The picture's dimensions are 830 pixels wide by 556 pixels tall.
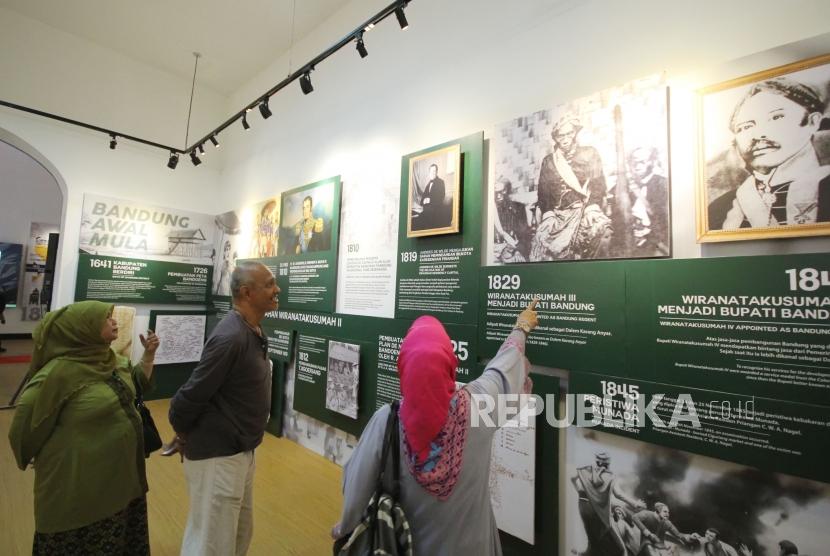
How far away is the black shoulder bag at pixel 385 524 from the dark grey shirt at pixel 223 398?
0.92 metres

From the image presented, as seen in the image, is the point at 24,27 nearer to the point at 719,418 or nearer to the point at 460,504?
the point at 460,504

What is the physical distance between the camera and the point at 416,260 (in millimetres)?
2945

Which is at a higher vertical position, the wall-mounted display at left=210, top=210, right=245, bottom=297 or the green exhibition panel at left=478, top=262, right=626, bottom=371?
the wall-mounted display at left=210, top=210, right=245, bottom=297

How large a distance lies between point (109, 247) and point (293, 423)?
3497mm

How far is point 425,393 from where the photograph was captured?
3.36 ft

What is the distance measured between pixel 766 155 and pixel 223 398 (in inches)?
102

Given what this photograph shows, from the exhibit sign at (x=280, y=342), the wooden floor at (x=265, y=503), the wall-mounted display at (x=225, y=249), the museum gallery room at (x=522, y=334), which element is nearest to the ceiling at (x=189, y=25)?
the museum gallery room at (x=522, y=334)

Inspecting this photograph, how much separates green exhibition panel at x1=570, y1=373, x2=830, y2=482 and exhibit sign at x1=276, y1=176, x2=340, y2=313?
2.56m

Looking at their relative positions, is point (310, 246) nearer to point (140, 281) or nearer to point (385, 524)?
point (140, 281)

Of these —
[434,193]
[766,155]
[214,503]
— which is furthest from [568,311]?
[214,503]

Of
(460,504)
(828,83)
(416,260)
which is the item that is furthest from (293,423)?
(828,83)

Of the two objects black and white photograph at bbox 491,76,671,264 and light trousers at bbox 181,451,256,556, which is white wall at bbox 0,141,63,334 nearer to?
light trousers at bbox 181,451,256,556

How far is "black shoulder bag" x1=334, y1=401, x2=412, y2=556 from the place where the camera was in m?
0.97

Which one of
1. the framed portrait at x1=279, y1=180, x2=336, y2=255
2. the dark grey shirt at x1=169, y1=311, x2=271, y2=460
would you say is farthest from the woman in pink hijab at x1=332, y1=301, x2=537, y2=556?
the framed portrait at x1=279, y1=180, x2=336, y2=255
